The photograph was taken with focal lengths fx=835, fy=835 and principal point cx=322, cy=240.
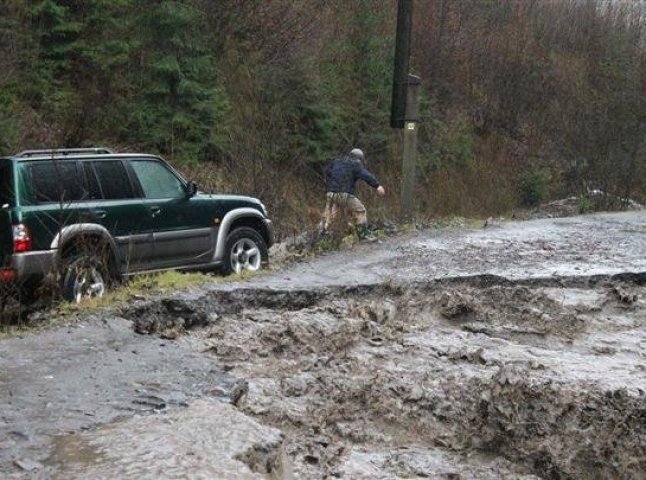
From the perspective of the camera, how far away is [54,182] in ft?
29.0

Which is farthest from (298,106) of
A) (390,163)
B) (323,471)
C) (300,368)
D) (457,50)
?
(323,471)

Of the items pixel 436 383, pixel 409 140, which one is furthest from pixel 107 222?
pixel 409 140

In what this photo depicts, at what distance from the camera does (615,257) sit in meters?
10.1

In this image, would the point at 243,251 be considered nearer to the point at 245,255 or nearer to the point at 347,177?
the point at 245,255

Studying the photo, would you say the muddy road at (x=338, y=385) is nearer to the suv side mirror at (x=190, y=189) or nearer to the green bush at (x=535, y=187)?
the suv side mirror at (x=190, y=189)

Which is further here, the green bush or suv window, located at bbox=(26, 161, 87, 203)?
the green bush

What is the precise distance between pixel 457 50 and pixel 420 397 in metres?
27.0

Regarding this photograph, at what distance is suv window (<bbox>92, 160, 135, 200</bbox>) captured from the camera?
30.8 ft

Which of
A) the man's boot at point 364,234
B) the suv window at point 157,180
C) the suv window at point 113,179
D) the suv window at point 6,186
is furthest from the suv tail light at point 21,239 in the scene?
the man's boot at point 364,234

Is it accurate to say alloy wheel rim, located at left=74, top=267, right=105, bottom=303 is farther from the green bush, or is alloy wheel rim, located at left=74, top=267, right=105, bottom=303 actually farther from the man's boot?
the green bush

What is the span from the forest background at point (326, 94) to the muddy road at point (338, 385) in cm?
630

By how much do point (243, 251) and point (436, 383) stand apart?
524cm

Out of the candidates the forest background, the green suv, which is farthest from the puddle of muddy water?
the forest background

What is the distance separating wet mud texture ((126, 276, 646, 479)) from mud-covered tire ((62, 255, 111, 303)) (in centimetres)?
125
